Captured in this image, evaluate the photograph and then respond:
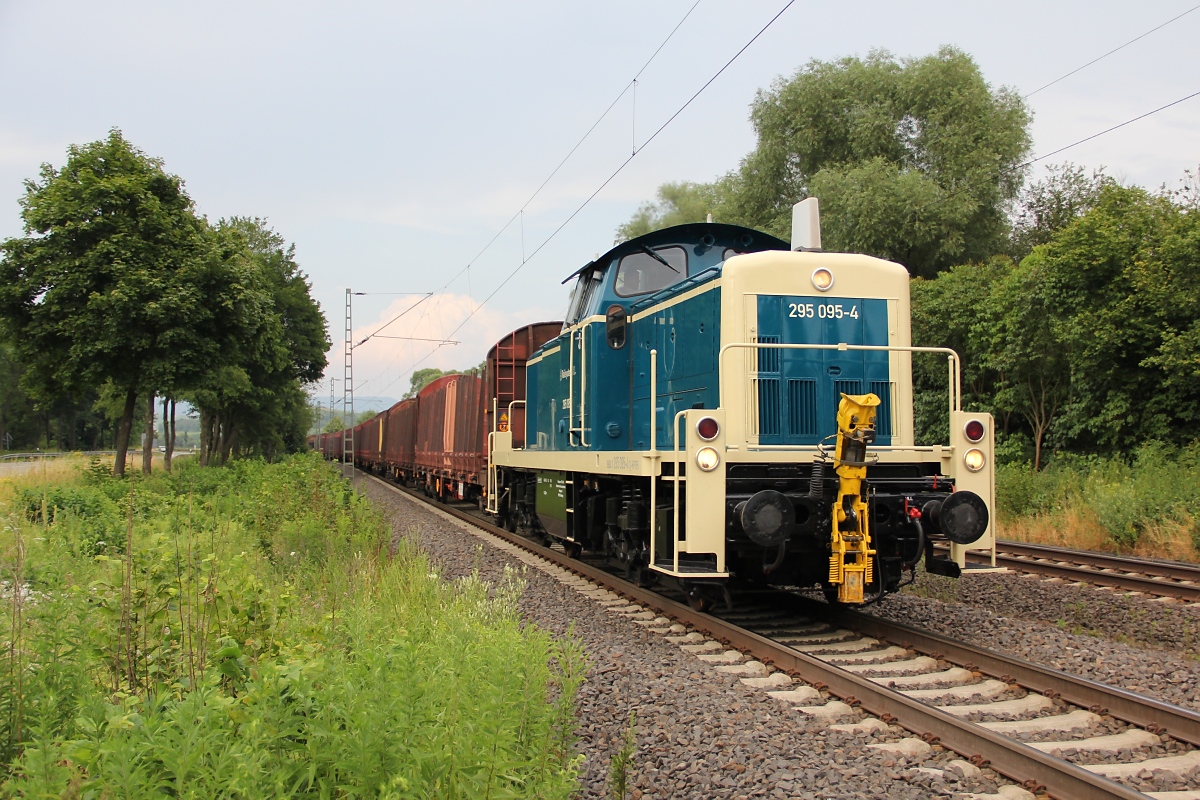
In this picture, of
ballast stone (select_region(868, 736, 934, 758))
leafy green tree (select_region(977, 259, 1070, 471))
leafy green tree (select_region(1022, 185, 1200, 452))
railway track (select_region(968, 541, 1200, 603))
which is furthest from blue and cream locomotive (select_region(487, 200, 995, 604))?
leafy green tree (select_region(977, 259, 1070, 471))

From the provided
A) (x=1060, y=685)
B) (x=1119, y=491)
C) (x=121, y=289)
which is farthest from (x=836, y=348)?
(x=121, y=289)

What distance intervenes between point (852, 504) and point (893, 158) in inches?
965

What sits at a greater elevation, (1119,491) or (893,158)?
(893,158)

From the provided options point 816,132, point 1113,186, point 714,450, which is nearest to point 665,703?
point 714,450

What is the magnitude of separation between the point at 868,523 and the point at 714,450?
1262mm

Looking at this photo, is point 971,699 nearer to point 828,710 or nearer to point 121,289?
point 828,710

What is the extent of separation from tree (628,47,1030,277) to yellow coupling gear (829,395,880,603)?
1957 cm

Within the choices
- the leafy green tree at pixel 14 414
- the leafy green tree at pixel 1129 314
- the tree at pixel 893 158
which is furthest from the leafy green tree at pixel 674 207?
the leafy green tree at pixel 14 414

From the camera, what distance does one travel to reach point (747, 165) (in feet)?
98.0

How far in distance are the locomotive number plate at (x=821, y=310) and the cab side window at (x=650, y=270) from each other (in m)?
1.68

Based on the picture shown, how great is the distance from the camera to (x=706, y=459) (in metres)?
6.11

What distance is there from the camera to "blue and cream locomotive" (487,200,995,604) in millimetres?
6094

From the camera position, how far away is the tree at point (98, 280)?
48.3 ft

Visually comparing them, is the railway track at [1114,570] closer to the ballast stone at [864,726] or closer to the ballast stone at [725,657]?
the ballast stone at [725,657]
